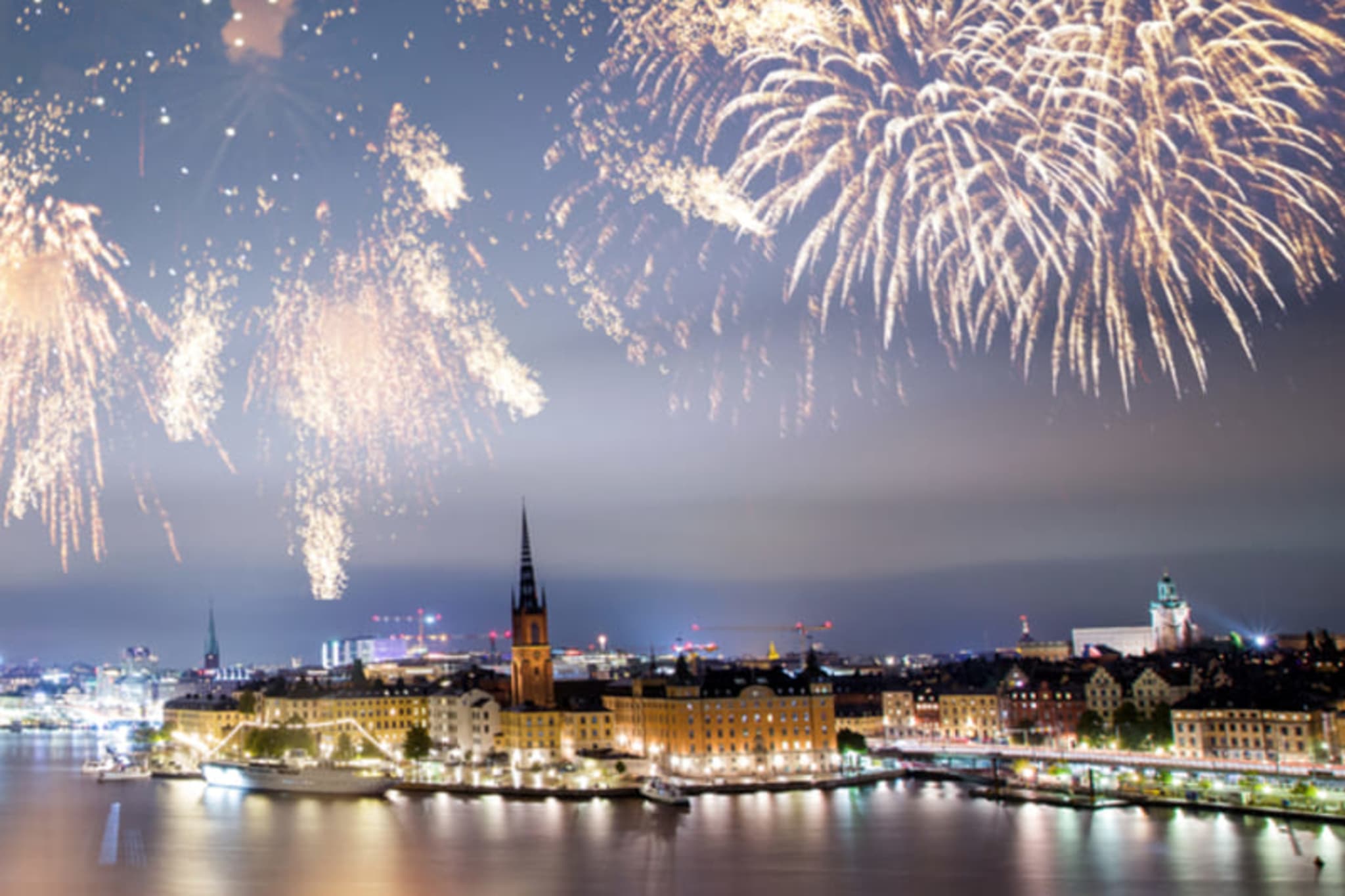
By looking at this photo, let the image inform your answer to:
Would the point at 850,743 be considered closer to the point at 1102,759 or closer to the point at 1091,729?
the point at 1102,759

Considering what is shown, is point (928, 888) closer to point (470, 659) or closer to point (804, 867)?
point (804, 867)

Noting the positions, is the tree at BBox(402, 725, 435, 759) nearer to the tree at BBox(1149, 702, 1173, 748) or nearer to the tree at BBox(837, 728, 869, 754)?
the tree at BBox(837, 728, 869, 754)

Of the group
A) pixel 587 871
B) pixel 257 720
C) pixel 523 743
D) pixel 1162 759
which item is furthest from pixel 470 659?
pixel 587 871

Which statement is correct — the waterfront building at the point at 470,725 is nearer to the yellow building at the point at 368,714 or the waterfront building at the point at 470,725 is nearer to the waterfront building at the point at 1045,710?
the yellow building at the point at 368,714

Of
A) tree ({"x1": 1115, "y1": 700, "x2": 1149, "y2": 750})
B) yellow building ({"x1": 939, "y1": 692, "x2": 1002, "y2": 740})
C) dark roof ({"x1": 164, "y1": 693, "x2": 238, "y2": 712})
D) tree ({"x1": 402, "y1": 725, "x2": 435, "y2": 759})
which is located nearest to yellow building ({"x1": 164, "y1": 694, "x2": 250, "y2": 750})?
dark roof ({"x1": 164, "y1": 693, "x2": 238, "y2": 712})

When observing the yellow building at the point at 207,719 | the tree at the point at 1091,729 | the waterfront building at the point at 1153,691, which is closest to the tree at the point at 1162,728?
the tree at the point at 1091,729

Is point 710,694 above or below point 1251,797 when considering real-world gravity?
above

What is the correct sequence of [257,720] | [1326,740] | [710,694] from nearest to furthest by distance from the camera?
[1326,740]
[710,694]
[257,720]
